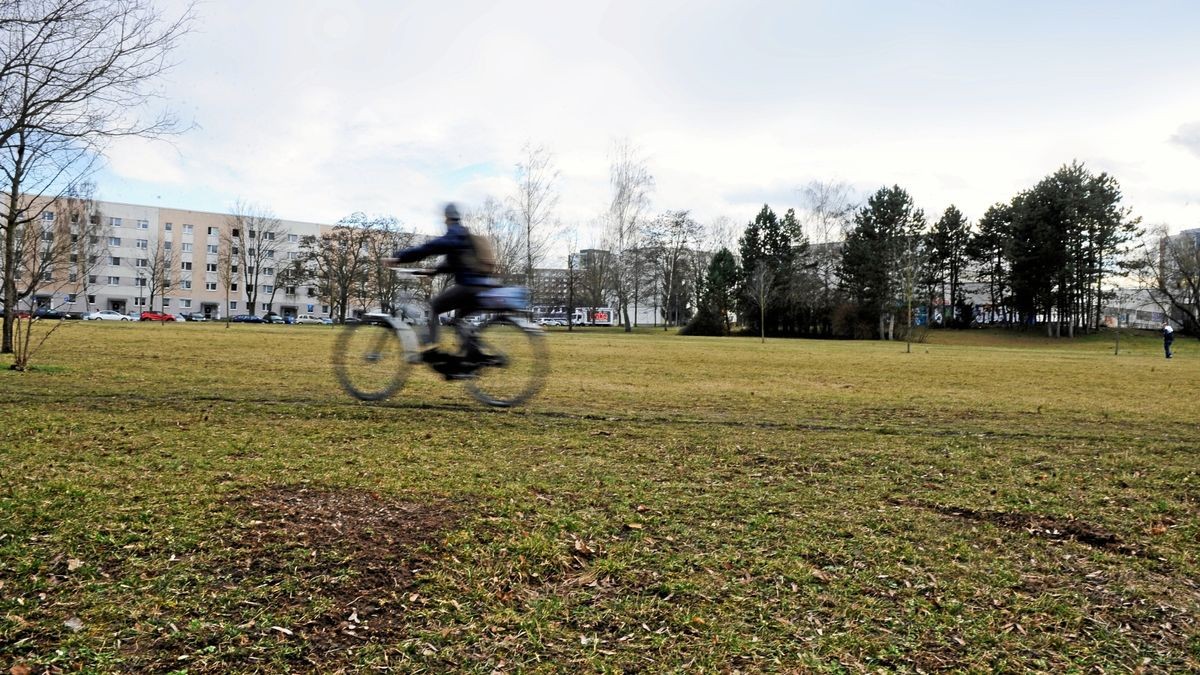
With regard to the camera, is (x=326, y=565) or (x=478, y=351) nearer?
(x=326, y=565)

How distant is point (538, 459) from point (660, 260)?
2697 inches

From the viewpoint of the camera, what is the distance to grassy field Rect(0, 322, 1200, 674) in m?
2.98

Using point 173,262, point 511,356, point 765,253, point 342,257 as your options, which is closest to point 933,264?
point 765,253

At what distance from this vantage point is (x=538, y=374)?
7438mm

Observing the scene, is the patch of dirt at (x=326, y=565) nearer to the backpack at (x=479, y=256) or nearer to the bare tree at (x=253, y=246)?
the backpack at (x=479, y=256)

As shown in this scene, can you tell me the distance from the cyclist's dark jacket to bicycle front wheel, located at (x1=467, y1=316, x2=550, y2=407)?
535mm

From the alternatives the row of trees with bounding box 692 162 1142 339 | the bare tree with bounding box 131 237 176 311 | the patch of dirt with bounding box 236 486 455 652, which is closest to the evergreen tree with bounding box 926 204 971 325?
the row of trees with bounding box 692 162 1142 339

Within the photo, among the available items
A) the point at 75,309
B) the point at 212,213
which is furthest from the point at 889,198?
the point at 75,309

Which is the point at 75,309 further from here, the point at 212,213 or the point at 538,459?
the point at 538,459

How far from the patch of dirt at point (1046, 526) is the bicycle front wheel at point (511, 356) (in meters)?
3.69

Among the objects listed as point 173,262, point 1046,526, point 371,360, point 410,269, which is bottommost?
point 1046,526

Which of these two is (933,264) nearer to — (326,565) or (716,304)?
(716,304)

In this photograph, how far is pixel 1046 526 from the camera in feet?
14.7

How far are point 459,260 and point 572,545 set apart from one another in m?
3.52
